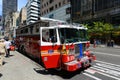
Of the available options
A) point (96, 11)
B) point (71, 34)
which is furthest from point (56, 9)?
point (71, 34)

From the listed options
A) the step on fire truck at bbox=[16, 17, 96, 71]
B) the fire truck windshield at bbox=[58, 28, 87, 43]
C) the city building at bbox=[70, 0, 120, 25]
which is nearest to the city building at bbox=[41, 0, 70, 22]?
the city building at bbox=[70, 0, 120, 25]

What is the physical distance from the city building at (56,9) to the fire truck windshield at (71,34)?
6341cm

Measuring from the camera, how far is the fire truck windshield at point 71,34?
440 inches

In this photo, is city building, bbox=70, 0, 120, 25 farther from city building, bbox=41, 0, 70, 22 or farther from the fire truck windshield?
the fire truck windshield

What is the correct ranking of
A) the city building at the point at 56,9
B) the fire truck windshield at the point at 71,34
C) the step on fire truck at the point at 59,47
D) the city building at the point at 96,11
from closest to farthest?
1. the step on fire truck at the point at 59,47
2. the fire truck windshield at the point at 71,34
3. the city building at the point at 96,11
4. the city building at the point at 56,9

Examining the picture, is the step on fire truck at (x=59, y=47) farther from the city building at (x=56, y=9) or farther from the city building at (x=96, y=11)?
the city building at (x=56, y=9)

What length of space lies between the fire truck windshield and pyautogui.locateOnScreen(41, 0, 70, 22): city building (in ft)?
208

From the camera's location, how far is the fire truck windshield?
36.7ft

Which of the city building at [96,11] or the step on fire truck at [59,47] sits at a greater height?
the city building at [96,11]

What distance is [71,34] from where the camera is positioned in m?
11.6

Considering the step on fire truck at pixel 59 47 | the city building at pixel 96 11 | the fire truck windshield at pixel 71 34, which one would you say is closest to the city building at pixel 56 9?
the city building at pixel 96 11

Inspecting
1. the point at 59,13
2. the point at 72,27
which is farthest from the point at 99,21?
the point at 72,27

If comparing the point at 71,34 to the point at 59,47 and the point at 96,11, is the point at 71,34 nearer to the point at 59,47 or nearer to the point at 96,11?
the point at 59,47

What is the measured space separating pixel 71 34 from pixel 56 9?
7841 cm
